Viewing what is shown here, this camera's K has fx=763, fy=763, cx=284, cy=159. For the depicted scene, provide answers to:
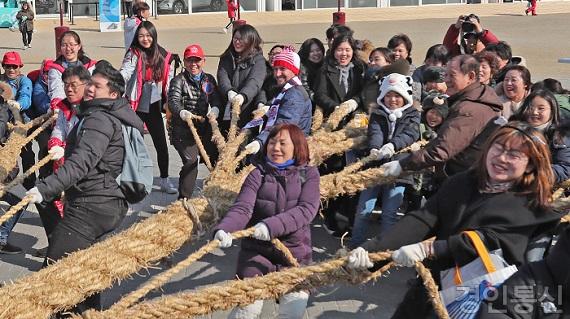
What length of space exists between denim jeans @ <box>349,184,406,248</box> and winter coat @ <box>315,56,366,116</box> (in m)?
1.20

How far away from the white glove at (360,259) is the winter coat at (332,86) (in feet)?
11.3

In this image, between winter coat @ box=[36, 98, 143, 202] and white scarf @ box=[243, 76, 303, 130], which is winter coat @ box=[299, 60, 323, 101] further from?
winter coat @ box=[36, 98, 143, 202]

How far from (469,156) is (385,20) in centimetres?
2642

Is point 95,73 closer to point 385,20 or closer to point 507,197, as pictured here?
point 507,197

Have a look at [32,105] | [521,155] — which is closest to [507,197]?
[521,155]

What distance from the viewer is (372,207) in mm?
5992

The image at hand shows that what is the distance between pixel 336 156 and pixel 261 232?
107 inches

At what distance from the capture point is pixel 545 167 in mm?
3322

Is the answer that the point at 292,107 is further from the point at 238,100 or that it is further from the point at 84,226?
the point at 84,226

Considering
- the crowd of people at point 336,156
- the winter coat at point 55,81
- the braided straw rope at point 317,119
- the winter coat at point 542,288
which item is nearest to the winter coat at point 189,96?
the crowd of people at point 336,156

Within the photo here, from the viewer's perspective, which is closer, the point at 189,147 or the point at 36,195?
the point at 36,195

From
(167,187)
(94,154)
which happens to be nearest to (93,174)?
(94,154)

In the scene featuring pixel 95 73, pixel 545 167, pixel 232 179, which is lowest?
pixel 232 179

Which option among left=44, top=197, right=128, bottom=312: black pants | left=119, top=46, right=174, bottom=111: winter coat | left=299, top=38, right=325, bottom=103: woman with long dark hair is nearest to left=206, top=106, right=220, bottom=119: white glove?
left=119, top=46, right=174, bottom=111: winter coat
